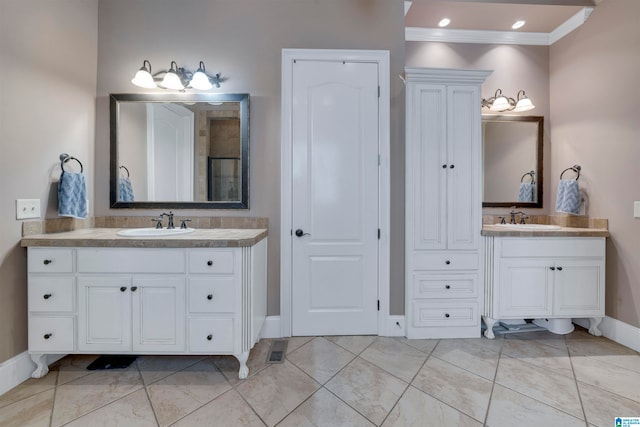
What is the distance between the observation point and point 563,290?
2.27 m

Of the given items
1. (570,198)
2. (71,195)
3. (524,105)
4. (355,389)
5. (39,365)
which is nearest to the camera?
(355,389)

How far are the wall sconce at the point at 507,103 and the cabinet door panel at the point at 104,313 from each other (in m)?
3.43

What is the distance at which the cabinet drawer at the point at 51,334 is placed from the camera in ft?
5.77

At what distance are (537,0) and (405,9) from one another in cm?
117

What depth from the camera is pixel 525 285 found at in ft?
7.43

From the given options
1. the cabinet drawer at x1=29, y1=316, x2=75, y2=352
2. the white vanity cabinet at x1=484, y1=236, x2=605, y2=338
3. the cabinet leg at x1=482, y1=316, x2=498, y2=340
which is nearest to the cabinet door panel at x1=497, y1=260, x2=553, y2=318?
A: the white vanity cabinet at x1=484, y1=236, x2=605, y2=338

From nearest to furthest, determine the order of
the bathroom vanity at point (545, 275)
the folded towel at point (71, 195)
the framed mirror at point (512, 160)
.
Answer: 1. the folded towel at point (71, 195)
2. the bathroom vanity at point (545, 275)
3. the framed mirror at point (512, 160)

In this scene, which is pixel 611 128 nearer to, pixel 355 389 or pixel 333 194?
pixel 333 194

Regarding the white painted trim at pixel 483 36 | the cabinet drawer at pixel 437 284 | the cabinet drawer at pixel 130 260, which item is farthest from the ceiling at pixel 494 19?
the cabinet drawer at pixel 130 260

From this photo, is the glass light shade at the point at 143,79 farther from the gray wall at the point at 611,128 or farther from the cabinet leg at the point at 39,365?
the gray wall at the point at 611,128

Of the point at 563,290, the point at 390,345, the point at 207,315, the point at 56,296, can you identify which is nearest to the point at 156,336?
the point at 207,315

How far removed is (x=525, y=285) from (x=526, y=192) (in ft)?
3.46

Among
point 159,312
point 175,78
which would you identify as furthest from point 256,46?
point 159,312

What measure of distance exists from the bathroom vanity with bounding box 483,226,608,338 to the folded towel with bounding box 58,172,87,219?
3.10 metres
